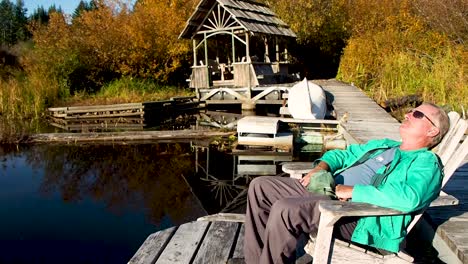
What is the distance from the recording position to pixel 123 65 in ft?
71.1

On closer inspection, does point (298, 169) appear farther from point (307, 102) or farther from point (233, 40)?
point (233, 40)

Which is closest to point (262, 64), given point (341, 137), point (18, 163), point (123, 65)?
point (123, 65)

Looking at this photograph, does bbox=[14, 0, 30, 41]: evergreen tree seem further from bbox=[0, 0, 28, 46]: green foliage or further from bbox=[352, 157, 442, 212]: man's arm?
bbox=[352, 157, 442, 212]: man's arm

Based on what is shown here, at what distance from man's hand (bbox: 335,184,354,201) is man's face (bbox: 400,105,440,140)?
0.58m

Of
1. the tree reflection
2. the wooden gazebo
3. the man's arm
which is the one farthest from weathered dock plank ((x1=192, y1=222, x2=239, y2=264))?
the wooden gazebo

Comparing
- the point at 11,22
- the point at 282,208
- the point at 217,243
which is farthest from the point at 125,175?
the point at 11,22

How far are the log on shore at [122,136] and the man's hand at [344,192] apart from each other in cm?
881

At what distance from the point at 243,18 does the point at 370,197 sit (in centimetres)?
1544

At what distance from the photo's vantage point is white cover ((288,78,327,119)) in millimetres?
11250

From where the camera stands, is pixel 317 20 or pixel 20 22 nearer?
pixel 317 20

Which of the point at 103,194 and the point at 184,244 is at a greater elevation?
the point at 184,244

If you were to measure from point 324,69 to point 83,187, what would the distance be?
838 inches

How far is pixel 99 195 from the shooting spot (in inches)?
295

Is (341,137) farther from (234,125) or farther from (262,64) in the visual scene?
(262,64)
